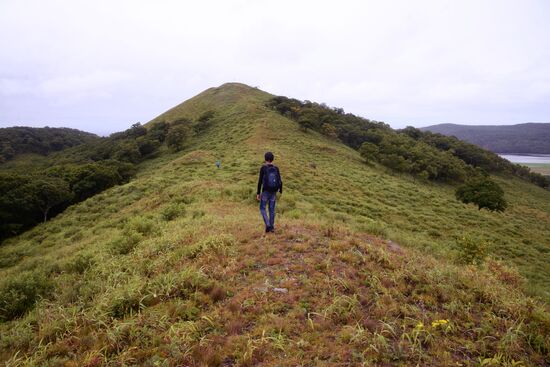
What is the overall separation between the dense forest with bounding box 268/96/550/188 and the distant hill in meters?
83.0

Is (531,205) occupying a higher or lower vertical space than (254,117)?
lower

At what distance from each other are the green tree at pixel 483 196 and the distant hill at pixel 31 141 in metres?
109

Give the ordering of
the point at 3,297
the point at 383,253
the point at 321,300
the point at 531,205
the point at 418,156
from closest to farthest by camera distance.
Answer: the point at 321,300
the point at 3,297
the point at 383,253
the point at 531,205
the point at 418,156

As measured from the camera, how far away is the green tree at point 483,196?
2958 centimetres

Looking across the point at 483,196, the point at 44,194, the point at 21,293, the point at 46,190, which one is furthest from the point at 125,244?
the point at 483,196

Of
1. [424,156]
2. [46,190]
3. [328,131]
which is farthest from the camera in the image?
[328,131]

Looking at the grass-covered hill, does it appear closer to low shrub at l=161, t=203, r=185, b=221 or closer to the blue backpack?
low shrub at l=161, t=203, r=185, b=221

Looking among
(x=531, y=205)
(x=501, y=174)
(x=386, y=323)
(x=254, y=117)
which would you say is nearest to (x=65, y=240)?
(x=386, y=323)

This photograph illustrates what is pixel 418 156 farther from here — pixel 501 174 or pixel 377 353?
pixel 377 353

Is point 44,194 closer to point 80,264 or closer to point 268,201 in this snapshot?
point 80,264

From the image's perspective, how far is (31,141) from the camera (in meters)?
95.8

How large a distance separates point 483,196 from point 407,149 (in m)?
25.4

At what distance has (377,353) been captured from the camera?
162 inches

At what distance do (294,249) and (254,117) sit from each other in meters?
47.8
